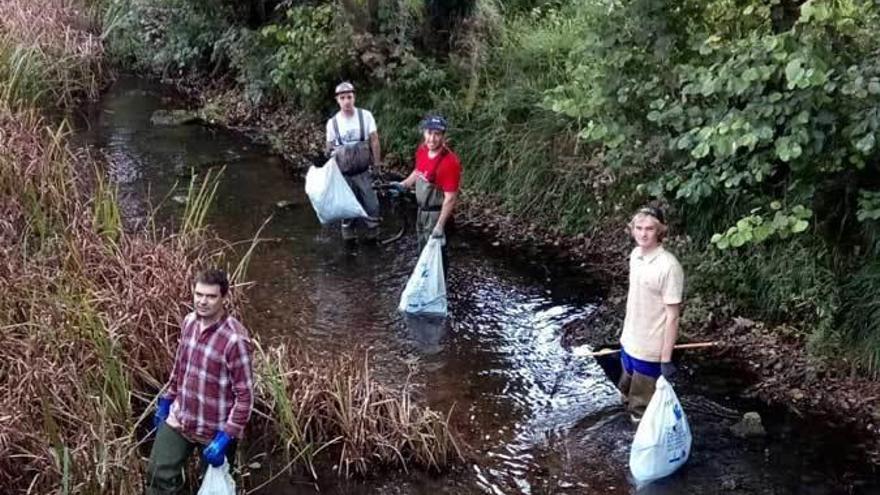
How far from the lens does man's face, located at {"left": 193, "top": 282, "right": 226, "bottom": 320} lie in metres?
4.89

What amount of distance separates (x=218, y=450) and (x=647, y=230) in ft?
9.21

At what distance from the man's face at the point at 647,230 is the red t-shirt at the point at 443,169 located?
7.77 feet

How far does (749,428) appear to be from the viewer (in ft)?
21.4

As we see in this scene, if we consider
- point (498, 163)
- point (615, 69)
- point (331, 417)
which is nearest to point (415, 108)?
point (498, 163)

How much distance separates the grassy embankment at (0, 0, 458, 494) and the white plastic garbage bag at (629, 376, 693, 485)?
46.2 inches

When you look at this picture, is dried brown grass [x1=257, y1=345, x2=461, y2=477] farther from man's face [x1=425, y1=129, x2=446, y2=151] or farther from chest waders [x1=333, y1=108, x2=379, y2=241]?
chest waders [x1=333, y1=108, x2=379, y2=241]

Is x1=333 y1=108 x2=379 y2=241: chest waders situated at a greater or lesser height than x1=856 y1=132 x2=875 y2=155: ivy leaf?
lesser

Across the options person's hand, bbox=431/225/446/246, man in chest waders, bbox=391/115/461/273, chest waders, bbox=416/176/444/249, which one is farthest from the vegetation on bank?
person's hand, bbox=431/225/446/246

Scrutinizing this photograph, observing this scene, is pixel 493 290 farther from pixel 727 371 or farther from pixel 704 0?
pixel 704 0

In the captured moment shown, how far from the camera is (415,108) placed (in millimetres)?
12656

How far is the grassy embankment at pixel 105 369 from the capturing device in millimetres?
5230

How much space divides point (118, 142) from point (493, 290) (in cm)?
749

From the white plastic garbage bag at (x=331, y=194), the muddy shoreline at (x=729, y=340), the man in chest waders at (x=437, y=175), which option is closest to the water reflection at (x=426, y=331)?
the man in chest waders at (x=437, y=175)

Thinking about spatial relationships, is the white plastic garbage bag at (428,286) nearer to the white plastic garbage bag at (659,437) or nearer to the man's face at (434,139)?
the man's face at (434,139)
